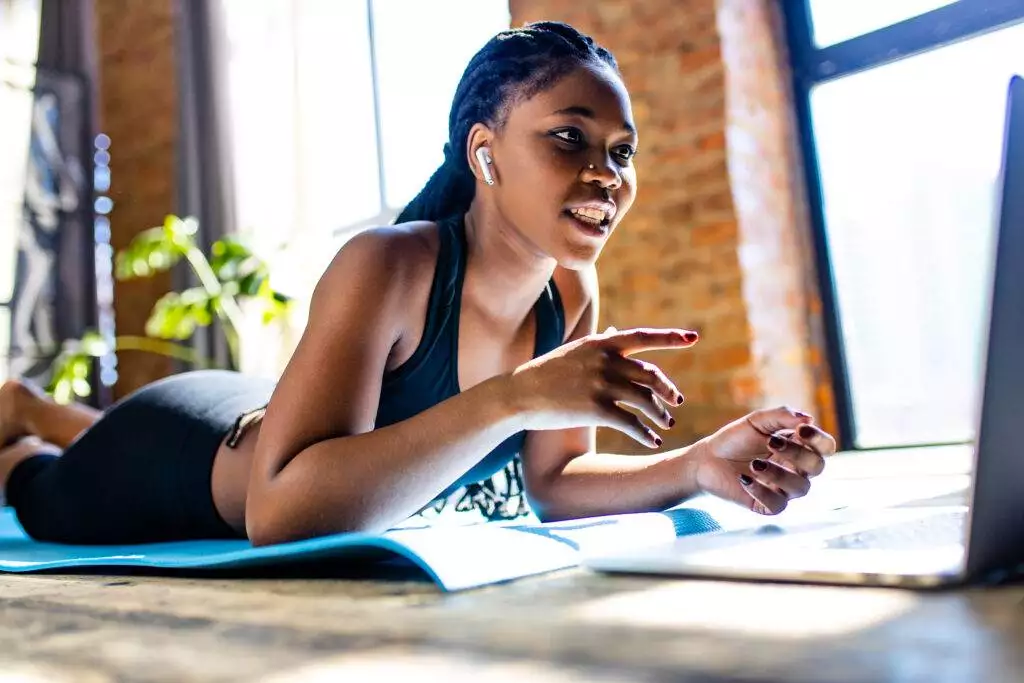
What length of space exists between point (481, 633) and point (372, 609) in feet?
0.49

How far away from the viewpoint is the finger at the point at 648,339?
3.05 ft

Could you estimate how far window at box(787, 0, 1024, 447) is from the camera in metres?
3.39

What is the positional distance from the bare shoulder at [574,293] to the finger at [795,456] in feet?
1.98

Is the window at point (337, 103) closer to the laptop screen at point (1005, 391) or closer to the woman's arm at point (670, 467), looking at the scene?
the woman's arm at point (670, 467)

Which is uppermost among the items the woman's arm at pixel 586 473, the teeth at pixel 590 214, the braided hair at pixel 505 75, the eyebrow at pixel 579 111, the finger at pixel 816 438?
the braided hair at pixel 505 75

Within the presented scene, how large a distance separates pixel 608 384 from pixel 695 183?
8.96ft

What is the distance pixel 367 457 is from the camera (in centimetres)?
107

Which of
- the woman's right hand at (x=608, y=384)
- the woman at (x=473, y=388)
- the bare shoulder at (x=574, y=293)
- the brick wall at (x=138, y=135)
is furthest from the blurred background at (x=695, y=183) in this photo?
the woman's right hand at (x=608, y=384)

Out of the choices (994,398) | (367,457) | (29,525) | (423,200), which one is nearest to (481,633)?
(994,398)

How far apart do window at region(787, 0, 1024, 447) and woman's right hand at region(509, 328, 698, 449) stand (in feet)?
9.46

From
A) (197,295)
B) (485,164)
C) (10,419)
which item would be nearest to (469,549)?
(485,164)

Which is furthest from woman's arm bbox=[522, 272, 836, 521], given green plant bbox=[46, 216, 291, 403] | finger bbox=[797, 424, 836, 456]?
green plant bbox=[46, 216, 291, 403]

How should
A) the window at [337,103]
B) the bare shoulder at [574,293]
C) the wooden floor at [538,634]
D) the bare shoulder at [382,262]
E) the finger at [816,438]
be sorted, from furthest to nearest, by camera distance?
the window at [337,103]
the bare shoulder at [574,293]
the bare shoulder at [382,262]
the finger at [816,438]
the wooden floor at [538,634]

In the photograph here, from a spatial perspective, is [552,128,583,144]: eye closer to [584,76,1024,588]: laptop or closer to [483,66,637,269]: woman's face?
[483,66,637,269]: woman's face
